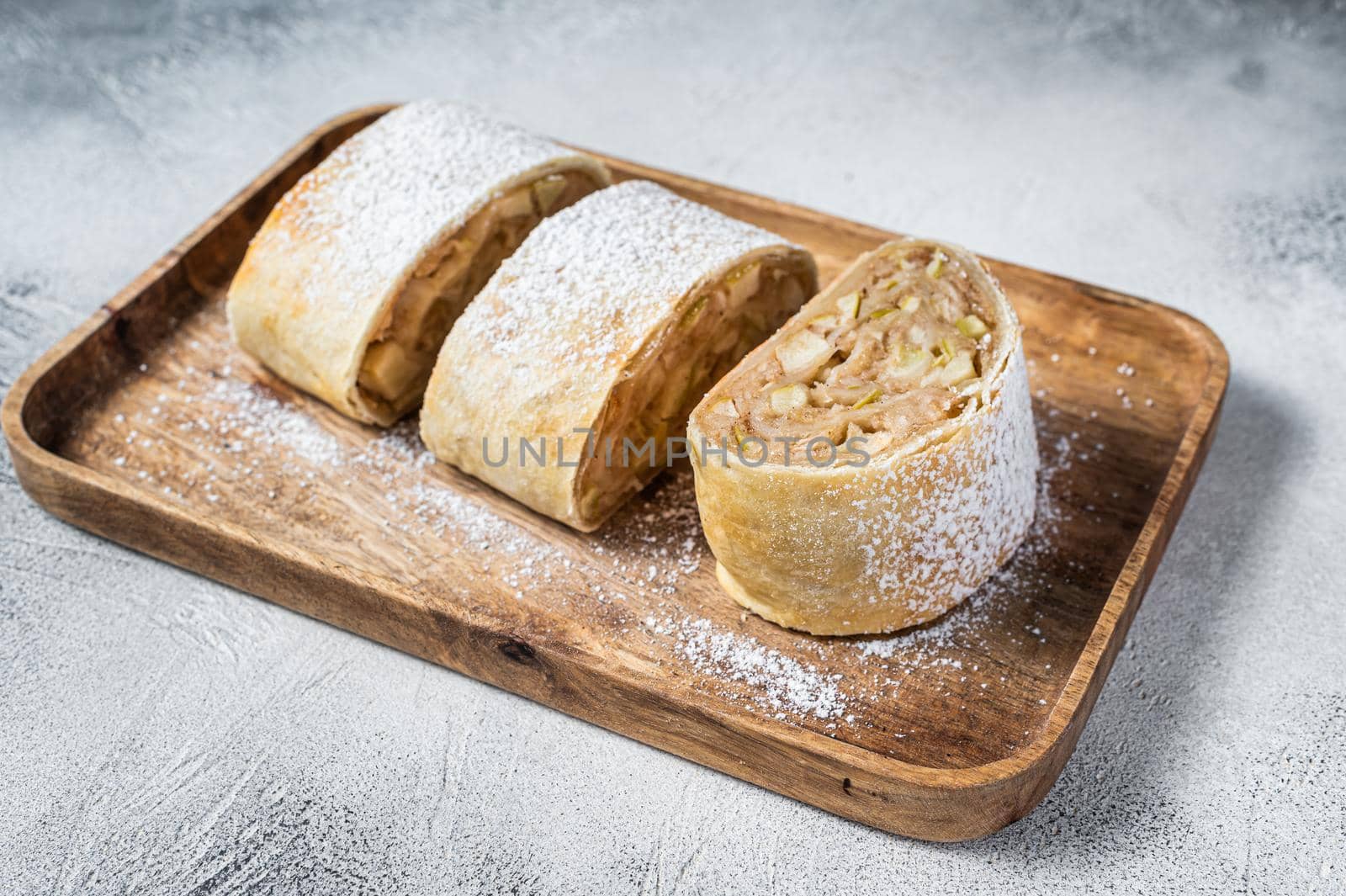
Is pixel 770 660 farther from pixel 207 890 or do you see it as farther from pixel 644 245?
pixel 207 890

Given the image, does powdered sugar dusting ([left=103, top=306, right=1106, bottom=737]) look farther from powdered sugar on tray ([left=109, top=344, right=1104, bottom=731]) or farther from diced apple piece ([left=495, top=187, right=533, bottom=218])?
diced apple piece ([left=495, top=187, right=533, bottom=218])

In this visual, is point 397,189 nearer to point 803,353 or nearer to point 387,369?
point 387,369

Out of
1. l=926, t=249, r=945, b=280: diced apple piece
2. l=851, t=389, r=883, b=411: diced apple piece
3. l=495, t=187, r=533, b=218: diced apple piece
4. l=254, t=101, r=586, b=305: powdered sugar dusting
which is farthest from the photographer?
l=495, t=187, r=533, b=218: diced apple piece

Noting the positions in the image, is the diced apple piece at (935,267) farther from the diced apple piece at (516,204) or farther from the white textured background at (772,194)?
the diced apple piece at (516,204)

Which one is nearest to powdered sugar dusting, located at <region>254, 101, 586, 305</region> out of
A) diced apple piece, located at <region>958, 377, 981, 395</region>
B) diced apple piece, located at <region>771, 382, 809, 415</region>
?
diced apple piece, located at <region>771, 382, 809, 415</region>

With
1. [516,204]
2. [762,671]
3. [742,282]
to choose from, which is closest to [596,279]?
[742,282]

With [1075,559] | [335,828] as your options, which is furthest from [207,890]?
[1075,559]

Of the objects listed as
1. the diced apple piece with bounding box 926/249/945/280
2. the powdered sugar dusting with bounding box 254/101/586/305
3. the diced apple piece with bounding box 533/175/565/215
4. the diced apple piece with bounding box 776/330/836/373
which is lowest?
the diced apple piece with bounding box 776/330/836/373
